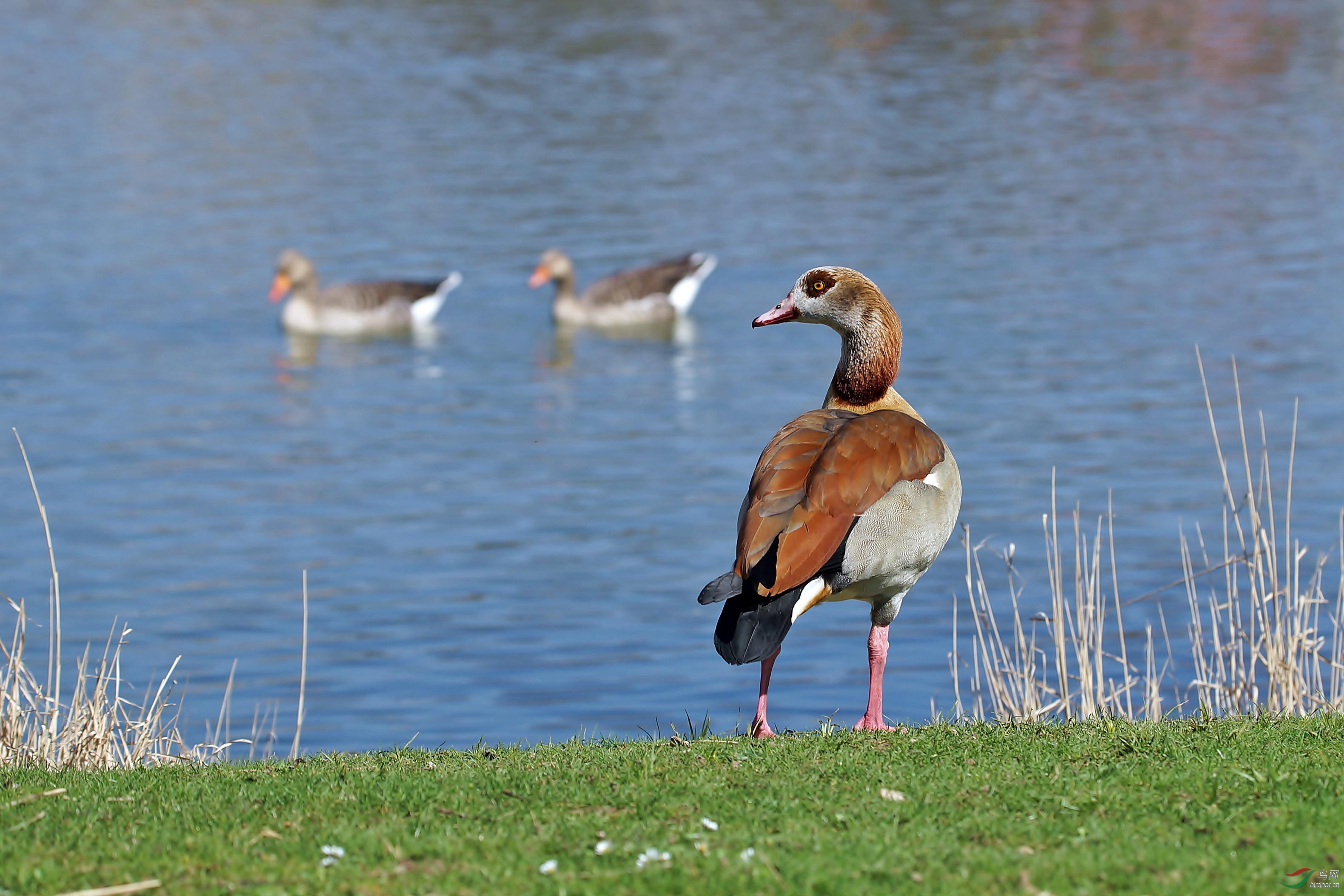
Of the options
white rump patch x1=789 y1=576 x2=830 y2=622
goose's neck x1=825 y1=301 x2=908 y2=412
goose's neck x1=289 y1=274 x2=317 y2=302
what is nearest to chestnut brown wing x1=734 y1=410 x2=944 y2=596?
white rump patch x1=789 y1=576 x2=830 y2=622

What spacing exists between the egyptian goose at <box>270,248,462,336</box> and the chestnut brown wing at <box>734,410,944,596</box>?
16.3 meters

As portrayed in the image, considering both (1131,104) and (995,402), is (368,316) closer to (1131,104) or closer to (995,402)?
(995,402)

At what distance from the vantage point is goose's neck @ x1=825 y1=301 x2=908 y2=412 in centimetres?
829

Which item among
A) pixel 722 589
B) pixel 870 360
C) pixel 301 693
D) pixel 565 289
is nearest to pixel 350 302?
pixel 565 289

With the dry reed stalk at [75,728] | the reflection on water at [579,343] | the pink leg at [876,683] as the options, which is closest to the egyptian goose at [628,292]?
the reflection on water at [579,343]

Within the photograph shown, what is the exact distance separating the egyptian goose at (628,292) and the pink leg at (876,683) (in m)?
15.8

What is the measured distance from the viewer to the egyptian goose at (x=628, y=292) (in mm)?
23391

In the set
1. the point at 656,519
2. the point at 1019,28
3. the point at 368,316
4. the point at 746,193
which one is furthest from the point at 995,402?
the point at 1019,28

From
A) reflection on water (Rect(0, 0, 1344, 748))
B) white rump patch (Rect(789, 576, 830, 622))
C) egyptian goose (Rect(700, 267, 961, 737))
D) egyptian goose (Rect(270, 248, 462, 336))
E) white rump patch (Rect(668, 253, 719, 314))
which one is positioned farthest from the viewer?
white rump patch (Rect(668, 253, 719, 314))

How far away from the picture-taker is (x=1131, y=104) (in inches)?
1617

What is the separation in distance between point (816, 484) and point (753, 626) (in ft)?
2.25

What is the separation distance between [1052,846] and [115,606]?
9533mm

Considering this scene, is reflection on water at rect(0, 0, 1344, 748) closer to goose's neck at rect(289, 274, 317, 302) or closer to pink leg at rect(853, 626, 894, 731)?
goose's neck at rect(289, 274, 317, 302)

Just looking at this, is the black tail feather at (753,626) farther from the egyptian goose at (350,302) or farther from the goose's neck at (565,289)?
the goose's neck at (565,289)
